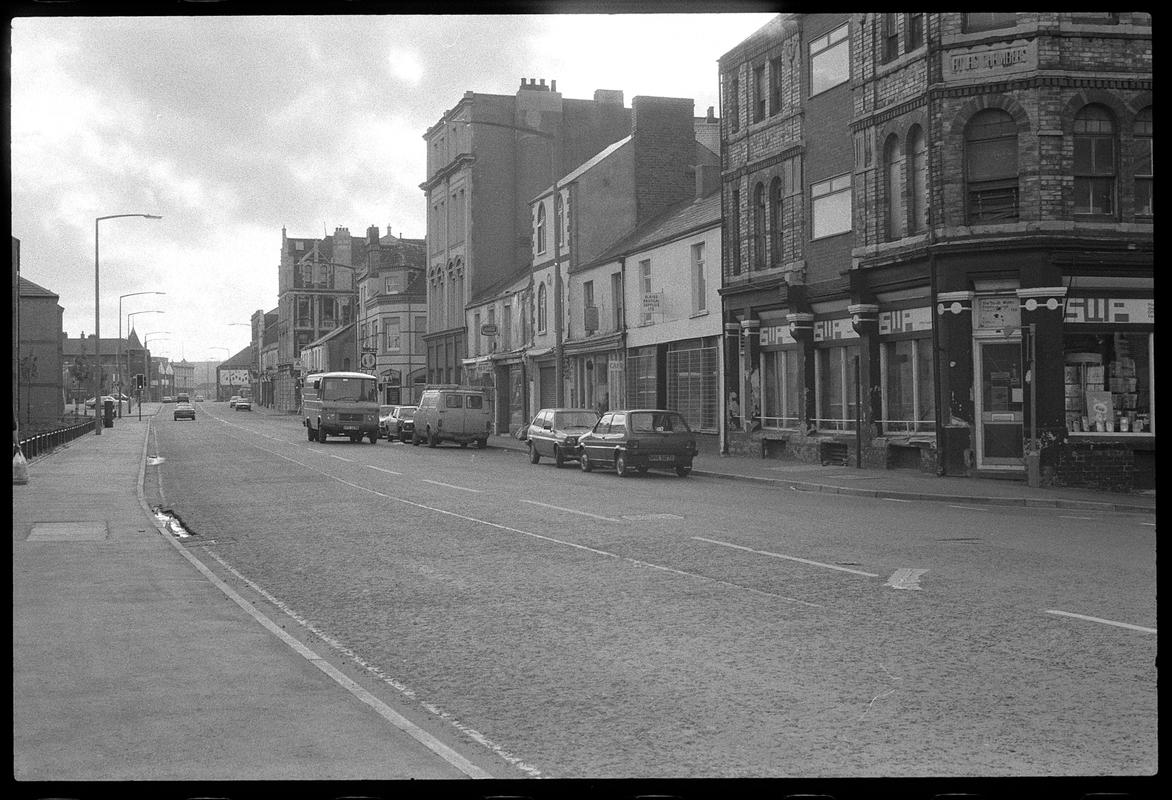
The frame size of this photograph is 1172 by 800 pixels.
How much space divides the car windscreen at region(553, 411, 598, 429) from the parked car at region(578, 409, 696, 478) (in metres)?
4.74

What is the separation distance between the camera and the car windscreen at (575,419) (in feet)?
113

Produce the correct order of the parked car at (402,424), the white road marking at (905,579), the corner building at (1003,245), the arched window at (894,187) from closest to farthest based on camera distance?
the white road marking at (905,579)
the corner building at (1003,245)
the arched window at (894,187)
the parked car at (402,424)

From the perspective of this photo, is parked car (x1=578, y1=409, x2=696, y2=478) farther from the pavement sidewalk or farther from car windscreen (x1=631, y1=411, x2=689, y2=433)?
the pavement sidewalk

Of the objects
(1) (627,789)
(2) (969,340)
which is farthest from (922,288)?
(1) (627,789)

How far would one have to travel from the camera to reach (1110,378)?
2448 cm

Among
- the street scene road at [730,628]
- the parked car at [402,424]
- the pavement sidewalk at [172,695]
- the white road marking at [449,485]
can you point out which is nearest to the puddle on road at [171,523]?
the street scene road at [730,628]

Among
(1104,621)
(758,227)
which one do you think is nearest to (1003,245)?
(758,227)

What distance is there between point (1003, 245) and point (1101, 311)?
2395 millimetres

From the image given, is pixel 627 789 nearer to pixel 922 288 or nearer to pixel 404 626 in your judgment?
pixel 404 626

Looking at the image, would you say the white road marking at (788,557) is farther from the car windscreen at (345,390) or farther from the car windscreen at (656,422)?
the car windscreen at (345,390)

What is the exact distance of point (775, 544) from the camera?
46.9ft

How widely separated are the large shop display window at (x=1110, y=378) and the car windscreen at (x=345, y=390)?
33.4 m

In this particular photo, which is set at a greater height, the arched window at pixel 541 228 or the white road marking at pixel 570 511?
the arched window at pixel 541 228

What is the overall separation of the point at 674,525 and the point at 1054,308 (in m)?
11.8
